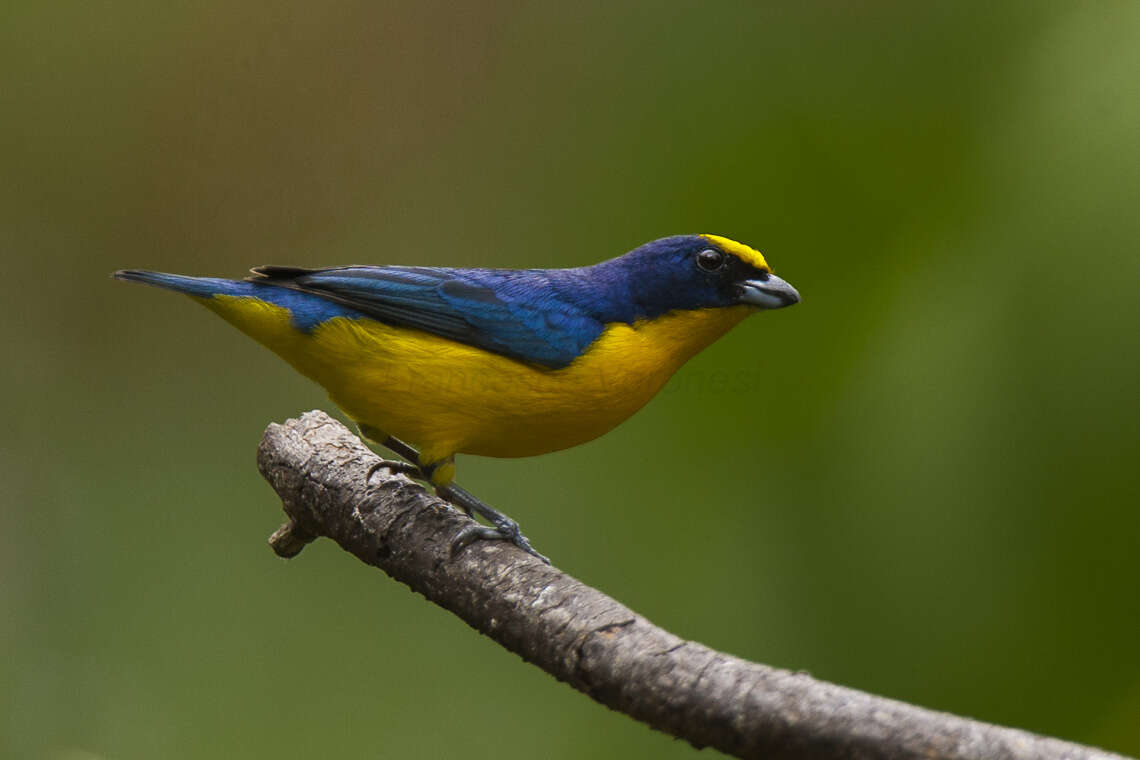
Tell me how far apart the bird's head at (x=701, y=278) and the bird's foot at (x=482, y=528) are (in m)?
0.90

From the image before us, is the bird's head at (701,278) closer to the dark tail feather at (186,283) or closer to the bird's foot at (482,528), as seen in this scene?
the bird's foot at (482,528)

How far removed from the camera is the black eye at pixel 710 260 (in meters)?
4.30

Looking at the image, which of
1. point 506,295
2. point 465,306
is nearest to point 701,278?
point 506,295

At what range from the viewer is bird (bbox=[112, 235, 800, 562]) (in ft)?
13.2

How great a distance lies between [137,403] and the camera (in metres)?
5.49

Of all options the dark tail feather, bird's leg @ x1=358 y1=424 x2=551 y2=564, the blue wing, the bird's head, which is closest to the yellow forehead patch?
the bird's head

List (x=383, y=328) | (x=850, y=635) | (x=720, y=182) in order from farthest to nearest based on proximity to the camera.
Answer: (x=720, y=182) < (x=383, y=328) < (x=850, y=635)

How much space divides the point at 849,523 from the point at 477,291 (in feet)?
4.83

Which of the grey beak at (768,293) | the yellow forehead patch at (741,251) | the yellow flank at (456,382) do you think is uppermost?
the yellow forehead patch at (741,251)

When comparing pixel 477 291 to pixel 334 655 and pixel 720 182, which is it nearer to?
pixel 720 182

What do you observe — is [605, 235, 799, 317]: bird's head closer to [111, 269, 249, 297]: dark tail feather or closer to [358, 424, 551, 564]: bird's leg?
[358, 424, 551, 564]: bird's leg

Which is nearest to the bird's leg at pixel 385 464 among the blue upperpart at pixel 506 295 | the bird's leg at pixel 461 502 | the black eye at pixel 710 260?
the bird's leg at pixel 461 502

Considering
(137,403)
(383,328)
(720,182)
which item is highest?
(720,182)

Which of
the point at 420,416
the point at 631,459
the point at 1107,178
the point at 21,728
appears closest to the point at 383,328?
the point at 420,416
